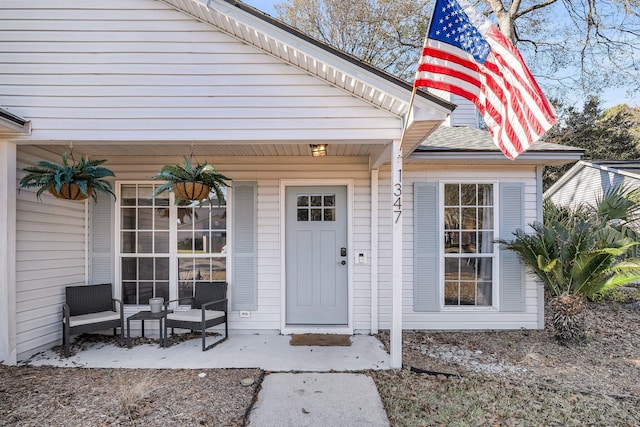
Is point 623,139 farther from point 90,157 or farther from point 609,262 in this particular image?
point 90,157

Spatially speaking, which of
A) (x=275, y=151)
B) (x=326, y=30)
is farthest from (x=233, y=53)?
(x=326, y=30)

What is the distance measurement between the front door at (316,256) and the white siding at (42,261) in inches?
114

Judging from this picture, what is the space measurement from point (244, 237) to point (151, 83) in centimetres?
227

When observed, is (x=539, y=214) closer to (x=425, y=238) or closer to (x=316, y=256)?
(x=425, y=238)

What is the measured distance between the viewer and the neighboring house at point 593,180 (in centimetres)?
939

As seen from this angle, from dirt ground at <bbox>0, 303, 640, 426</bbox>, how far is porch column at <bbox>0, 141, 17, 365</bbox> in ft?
0.93

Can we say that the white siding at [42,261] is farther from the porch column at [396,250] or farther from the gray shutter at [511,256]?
the gray shutter at [511,256]

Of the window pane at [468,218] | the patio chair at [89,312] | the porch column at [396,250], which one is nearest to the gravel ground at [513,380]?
the porch column at [396,250]

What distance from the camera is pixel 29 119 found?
367 centimetres

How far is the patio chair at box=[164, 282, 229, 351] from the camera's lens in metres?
4.23

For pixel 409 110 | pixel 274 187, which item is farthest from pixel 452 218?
pixel 274 187

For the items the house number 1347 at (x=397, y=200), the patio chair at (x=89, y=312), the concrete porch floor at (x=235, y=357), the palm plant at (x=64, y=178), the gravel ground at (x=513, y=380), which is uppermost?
the palm plant at (x=64, y=178)

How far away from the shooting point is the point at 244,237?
5004 millimetres

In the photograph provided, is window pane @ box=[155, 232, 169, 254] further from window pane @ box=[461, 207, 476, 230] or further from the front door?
window pane @ box=[461, 207, 476, 230]
